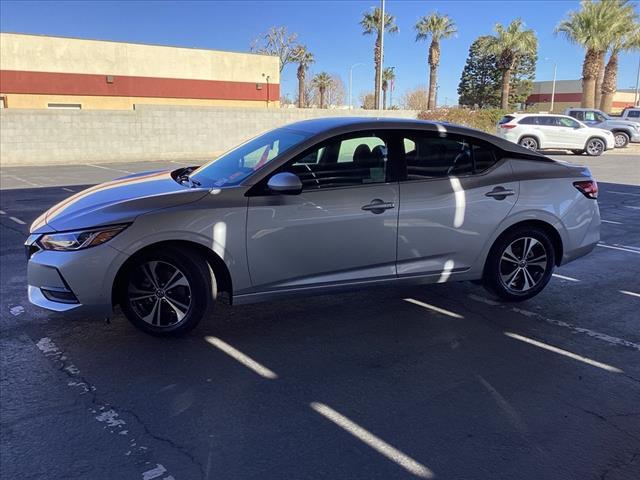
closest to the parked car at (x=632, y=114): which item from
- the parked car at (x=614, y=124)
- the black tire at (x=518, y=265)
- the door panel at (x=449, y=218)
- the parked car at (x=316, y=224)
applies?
the parked car at (x=614, y=124)

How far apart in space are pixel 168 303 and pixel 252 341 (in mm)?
703

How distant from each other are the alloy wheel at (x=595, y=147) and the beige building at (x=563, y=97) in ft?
183

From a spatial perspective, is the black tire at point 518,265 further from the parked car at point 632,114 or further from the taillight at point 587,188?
the parked car at point 632,114

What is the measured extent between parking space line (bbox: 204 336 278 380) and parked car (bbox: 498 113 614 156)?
20.2 m

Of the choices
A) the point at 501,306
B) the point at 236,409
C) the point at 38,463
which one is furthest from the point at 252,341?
the point at 501,306

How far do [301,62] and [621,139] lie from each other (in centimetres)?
3646

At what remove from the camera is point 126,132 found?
22.1 meters

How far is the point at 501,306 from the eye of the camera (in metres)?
5.11

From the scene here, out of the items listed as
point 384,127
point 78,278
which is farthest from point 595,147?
point 78,278

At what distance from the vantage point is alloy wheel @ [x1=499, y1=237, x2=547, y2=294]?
5.02 m

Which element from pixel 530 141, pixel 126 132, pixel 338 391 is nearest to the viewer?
pixel 338 391

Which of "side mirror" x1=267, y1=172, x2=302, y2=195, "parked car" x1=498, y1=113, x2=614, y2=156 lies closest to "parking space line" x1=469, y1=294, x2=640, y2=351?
"side mirror" x1=267, y1=172, x2=302, y2=195

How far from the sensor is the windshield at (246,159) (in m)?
4.36

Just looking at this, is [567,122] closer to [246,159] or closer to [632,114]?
[632,114]
